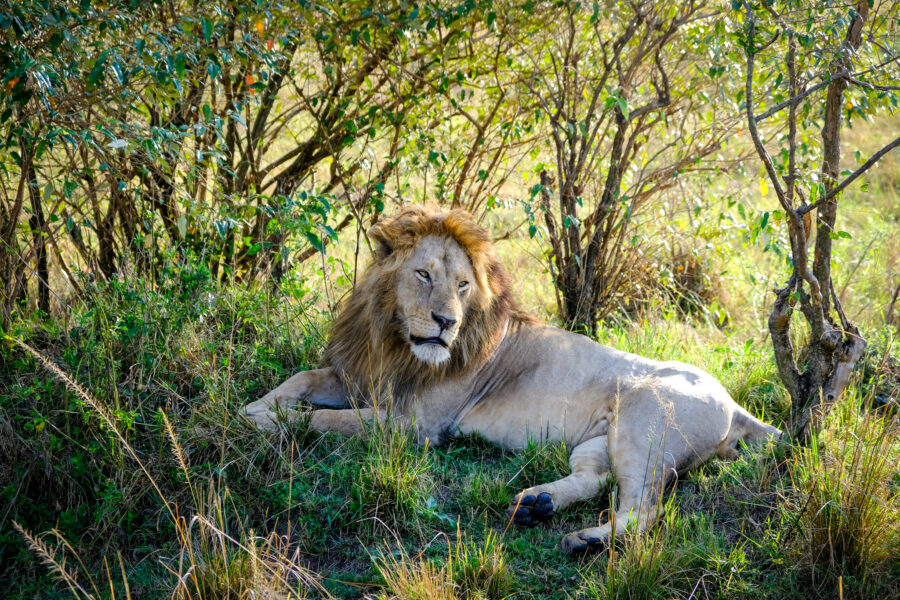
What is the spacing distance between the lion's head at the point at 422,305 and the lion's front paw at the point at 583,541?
3.50ft

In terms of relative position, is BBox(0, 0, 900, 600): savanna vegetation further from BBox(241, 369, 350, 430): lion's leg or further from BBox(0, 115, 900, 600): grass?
BBox(241, 369, 350, 430): lion's leg

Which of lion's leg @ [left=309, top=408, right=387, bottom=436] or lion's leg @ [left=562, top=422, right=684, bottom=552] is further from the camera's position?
lion's leg @ [left=309, top=408, right=387, bottom=436]

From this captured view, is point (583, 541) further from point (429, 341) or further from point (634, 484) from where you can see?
point (429, 341)

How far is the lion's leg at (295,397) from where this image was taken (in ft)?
12.3

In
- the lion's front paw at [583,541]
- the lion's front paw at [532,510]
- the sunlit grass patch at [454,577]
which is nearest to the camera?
the sunlit grass patch at [454,577]

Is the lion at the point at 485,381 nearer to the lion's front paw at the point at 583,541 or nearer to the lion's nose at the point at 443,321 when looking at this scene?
the lion's nose at the point at 443,321

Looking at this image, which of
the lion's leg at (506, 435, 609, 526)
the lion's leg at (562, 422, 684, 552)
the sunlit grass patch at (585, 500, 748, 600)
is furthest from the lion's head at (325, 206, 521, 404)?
the sunlit grass patch at (585, 500, 748, 600)

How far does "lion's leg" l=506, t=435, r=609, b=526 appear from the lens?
3.32 m

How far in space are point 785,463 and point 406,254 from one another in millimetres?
2067

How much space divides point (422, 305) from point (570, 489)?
1.11 meters

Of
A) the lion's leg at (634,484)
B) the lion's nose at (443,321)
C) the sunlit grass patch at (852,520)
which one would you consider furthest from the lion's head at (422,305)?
the sunlit grass patch at (852,520)

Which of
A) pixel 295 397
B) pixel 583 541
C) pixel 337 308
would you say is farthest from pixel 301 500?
pixel 337 308

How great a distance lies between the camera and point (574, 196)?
5.12m

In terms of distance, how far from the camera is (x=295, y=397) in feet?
13.2
